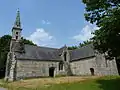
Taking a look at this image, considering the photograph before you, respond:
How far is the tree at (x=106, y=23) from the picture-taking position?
14750 millimetres

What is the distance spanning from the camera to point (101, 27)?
52.7ft

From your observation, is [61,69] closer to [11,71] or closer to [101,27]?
[11,71]

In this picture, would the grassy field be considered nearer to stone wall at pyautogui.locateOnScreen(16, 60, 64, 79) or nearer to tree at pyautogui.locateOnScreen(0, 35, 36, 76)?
stone wall at pyautogui.locateOnScreen(16, 60, 64, 79)

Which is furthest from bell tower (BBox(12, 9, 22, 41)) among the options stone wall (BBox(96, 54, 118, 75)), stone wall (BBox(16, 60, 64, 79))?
stone wall (BBox(96, 54, 118, 75))

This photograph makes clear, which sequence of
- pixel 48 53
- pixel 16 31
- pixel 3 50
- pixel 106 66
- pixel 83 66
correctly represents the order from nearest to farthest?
pixel 106 66 → pixel 83 66 → pixel 16 31 → pixel 48 53 → pixel 3 50

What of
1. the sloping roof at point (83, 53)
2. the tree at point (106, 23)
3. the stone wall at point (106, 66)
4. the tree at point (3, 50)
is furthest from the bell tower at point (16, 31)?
the tree at point (106, 23)

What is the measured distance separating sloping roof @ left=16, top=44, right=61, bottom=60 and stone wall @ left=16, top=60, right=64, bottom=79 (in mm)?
1207

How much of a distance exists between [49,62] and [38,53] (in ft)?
12.8

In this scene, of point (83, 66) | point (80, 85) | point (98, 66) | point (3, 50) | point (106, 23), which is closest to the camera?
point (106, 23)

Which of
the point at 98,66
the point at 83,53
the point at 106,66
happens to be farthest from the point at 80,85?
the point at 83,53

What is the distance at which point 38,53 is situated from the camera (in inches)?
1738

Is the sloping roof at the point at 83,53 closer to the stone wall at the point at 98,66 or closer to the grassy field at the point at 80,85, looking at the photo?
the stone wall at the point at 98,66

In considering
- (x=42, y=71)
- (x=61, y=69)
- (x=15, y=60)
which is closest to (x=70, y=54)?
(x=61, y=69)

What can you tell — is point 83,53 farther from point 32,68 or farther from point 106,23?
point 106,23
